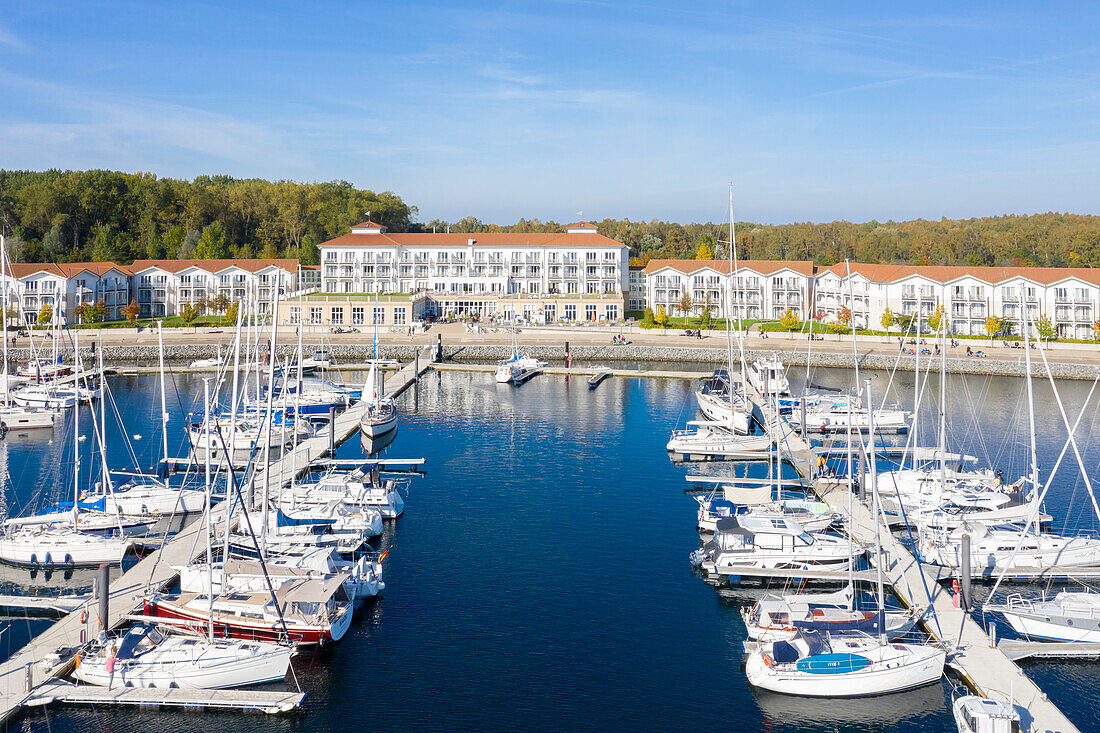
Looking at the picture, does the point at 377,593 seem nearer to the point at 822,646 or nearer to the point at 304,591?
the point at 304,591

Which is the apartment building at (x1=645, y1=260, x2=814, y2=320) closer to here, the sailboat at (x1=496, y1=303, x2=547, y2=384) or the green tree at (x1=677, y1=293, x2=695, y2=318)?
the green tree at (x1=677, y1=293, x2=695, y2=318)

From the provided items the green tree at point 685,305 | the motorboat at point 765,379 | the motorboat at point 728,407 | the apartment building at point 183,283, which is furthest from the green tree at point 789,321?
the apartment building at point 183,283

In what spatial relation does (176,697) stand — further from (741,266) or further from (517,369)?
(741,266)

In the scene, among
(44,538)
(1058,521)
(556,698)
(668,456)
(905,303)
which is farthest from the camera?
(905,303)

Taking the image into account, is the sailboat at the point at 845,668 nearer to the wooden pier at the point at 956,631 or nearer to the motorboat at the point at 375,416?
the wooden pier at the point at 956,631

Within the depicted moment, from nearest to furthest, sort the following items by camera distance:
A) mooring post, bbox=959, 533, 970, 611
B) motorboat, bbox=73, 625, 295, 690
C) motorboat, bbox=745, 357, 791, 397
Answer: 1. motorboat, bbox=73, 625, 295, 690
2. mooring post, bbox=959, 533, 970, 611
3. motorboat, bbox=745, 357, 791, 397

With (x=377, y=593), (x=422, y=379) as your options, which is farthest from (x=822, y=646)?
(x=422, y=379)

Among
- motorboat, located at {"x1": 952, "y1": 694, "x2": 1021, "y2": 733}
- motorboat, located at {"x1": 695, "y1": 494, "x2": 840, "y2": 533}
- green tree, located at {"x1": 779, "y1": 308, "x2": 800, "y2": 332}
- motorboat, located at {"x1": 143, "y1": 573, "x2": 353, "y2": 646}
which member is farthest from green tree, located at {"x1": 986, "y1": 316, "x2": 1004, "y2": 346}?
motorboat, located at {"x1": 143, "y1": 573, "x2": 353, "y2": 646}
